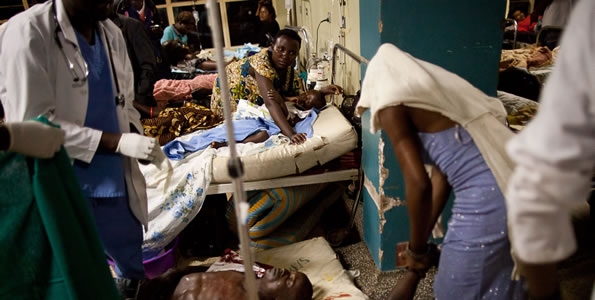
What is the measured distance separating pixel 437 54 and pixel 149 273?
2080 millimetres

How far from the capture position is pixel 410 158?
4.20 ft

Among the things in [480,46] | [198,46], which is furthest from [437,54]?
[198,46]

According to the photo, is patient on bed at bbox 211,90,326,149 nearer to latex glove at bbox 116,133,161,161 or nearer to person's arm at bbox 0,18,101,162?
latex glove at bbox 116,133,161,161

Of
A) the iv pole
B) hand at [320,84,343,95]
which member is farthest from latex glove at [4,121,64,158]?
hand at [320,84,343,95]

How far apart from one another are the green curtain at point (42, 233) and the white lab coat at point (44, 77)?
233mm

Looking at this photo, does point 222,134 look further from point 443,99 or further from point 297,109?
point 443,99

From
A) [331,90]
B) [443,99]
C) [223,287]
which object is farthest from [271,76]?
[443,99]

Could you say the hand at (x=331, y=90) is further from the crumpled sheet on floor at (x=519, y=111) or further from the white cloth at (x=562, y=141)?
the white cloth at (x=562, y=141)

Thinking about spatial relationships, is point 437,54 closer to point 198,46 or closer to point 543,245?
point 543,245

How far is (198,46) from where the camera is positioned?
7215 millimetres

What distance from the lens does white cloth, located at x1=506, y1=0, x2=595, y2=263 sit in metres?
0.71

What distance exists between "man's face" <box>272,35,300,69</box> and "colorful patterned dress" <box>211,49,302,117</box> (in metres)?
0.06

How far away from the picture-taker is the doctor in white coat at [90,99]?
4.74 feet

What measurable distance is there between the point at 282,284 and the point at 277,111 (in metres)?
1.34
